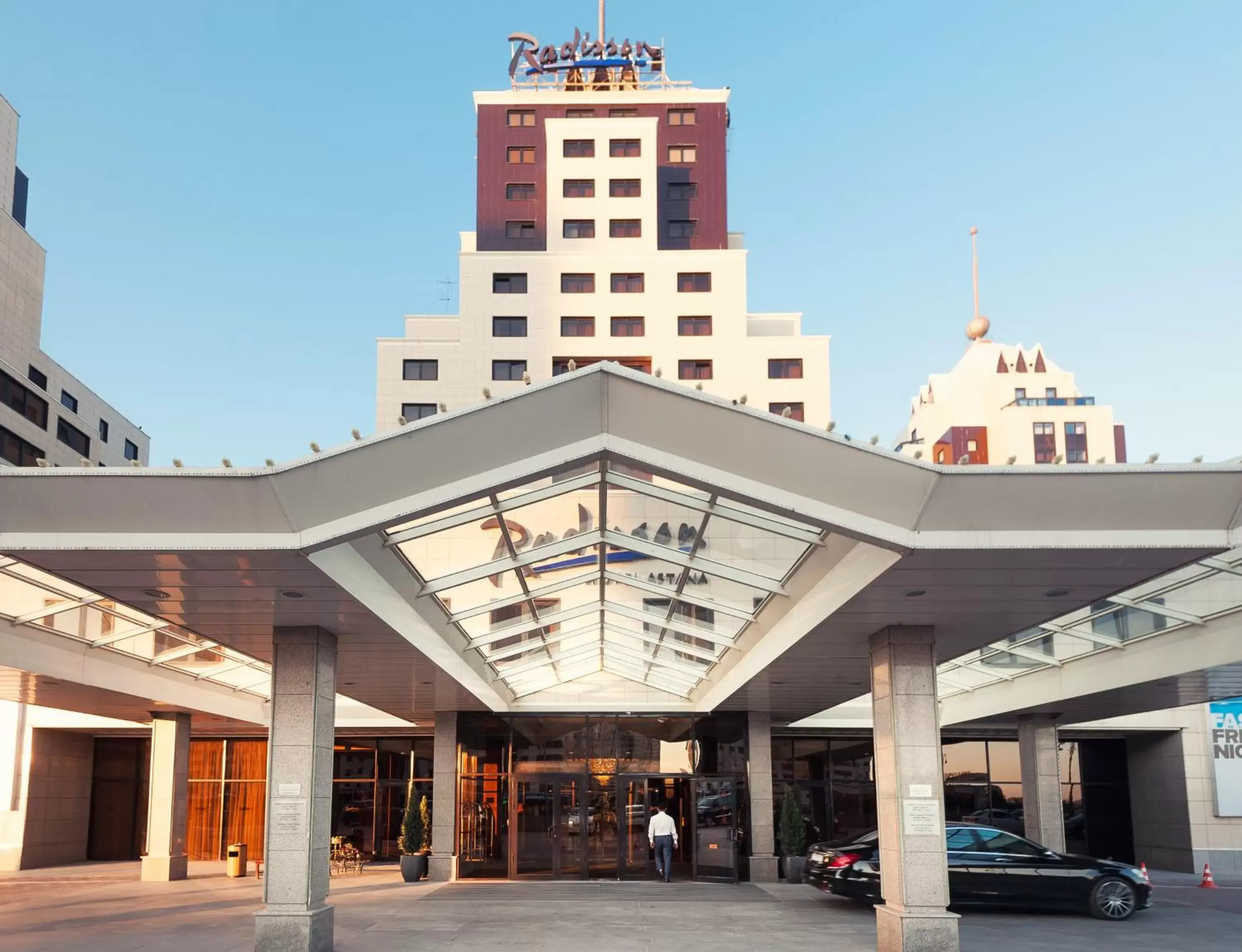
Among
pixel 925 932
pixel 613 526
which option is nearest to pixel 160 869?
pixel 613 526

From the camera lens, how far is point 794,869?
24781 mm

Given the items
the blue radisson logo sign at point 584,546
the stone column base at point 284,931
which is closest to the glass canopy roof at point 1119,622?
the blue radisson logo sign at point 584,546

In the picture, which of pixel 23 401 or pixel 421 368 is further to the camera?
pixel 23 401

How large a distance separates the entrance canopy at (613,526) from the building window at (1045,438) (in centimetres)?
7522

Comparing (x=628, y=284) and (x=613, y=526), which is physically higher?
(x=628, y=284)

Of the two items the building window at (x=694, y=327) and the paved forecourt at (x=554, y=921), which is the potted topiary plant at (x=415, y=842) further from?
the building window at (x=694, y=327)

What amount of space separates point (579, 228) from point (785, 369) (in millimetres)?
11784

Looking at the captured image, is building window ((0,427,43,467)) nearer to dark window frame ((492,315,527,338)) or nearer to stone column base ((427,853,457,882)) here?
dark window frame ((492,315,527,338))

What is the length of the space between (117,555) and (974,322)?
332ft

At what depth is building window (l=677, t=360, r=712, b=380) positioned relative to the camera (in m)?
52.9

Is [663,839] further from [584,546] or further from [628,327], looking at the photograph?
[628,327]

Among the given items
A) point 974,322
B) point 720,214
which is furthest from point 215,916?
point 974,322

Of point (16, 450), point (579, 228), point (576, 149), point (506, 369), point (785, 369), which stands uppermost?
point (576, 149)

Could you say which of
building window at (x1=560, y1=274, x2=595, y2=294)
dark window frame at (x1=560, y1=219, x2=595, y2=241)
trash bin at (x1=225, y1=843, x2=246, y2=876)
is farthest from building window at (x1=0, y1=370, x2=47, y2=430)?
trash bin at (x1=225, y1=843, x2=246, y2=876)
